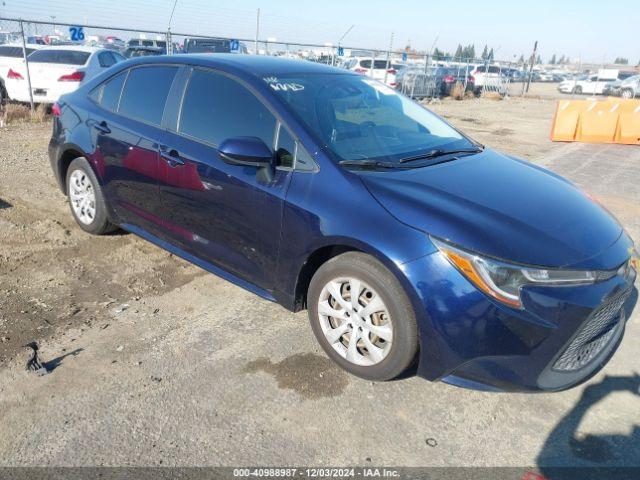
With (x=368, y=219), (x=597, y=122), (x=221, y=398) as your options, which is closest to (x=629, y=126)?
(x=597, y=122)

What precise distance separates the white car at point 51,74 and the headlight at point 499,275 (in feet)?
37.1

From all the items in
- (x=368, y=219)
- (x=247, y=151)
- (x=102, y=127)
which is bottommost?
(x=368, y=219)

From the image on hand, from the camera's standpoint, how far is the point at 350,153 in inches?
121

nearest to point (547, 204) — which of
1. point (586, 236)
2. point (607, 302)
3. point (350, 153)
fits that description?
point (586, 236)

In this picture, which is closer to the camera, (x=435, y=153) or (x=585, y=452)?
(x=585, y=452)

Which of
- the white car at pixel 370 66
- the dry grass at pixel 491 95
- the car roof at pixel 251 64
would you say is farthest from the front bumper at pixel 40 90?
the dry grass at pixel 491 95

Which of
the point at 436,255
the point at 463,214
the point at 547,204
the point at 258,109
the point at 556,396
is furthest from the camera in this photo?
the point at 258,109

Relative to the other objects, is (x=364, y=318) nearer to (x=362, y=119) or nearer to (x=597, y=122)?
(x=362, y=119)

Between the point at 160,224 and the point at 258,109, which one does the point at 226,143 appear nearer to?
the point at 258,109

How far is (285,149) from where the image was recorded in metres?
3.06

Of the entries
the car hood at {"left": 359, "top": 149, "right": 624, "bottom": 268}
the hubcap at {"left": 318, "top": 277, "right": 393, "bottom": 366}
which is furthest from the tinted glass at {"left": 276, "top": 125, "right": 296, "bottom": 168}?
the hubcap at {"left": 318, "top": 277, "right": 393, "bottom": 366}

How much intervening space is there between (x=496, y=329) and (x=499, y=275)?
0.82 ft

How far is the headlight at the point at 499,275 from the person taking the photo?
2383 millimetres

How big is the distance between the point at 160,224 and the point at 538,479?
2.92 meters
